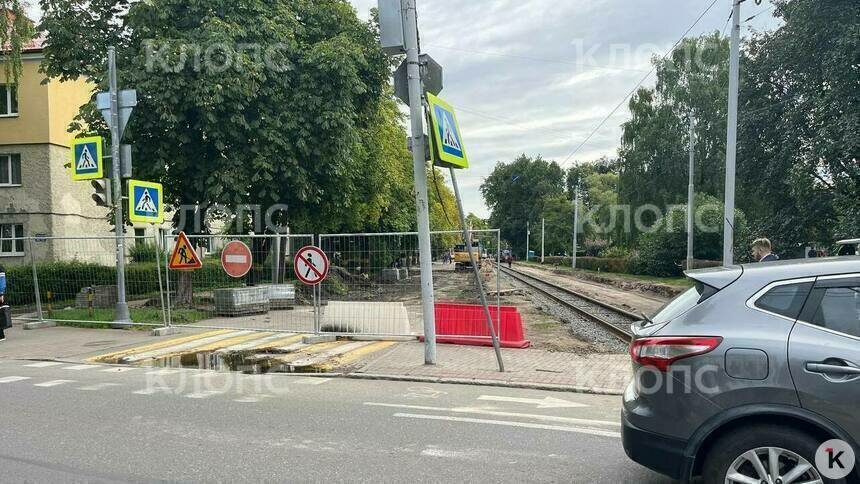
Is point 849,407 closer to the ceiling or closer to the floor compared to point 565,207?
closer to the floor

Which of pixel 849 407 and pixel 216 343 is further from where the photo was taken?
pixel 216 343

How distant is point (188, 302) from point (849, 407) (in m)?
12.8

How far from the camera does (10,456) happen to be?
4871 millimetres

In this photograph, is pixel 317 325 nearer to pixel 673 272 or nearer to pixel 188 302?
pixel 188 302

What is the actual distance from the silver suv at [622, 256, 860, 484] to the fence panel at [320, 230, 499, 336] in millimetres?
6715

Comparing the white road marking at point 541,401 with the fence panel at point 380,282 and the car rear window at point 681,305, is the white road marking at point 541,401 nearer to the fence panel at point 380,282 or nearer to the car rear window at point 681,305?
the car rear window at point 681,305

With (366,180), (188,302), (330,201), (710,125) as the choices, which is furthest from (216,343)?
(710,125)

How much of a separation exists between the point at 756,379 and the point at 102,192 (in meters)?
13.0

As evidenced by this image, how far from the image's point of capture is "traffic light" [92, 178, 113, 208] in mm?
12610

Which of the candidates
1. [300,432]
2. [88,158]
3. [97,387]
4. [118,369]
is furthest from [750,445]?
[88,158]

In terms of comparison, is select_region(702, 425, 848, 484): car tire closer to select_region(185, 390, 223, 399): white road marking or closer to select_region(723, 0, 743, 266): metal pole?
select_region(185, 390, 223, 399): white road marking

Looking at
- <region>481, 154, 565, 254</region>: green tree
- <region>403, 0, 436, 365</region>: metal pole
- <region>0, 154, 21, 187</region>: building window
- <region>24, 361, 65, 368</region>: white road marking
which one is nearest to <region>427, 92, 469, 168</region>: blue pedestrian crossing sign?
<region>403, 0, 436, 365</region>: metal pole

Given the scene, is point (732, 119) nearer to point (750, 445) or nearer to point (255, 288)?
point (255, 288)

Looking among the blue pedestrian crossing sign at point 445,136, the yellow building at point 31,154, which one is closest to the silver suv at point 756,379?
the blue pedestrian crossing sign at point 445,136
